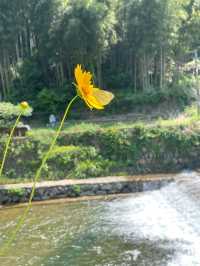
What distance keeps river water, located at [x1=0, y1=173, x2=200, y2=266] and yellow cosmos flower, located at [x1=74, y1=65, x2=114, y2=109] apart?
289 inches

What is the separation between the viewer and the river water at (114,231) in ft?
28.3

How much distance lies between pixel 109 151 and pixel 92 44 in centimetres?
818

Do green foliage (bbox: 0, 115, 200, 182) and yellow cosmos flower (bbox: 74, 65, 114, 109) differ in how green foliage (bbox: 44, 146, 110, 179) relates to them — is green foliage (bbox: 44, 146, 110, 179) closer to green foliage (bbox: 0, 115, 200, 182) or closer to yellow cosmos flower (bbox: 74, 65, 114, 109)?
green foliage (bbox: 0, 115, 200, 182)

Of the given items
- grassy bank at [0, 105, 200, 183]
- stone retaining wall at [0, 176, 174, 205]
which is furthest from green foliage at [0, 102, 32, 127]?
stone retaining wall at [0, 176, 174, 205]

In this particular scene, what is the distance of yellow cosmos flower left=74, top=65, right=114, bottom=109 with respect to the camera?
109 centimetres

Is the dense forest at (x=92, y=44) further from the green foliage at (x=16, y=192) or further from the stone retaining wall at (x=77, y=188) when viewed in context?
the green foliage at (x=16, y=192)

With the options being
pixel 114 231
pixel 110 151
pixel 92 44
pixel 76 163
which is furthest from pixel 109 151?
pixel 92 44

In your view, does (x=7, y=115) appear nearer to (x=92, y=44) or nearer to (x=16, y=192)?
(x=16, y=192)

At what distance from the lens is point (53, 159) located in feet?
54.0

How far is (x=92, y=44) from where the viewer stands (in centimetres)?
2392

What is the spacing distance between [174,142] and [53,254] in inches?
361

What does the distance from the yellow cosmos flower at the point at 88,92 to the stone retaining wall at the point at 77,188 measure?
45.3ft

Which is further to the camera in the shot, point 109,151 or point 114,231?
point 109,151

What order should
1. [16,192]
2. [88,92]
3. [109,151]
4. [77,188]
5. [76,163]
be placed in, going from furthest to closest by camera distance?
[109,151]
[76,163]
[77,188]
[16,192]
[88,92]
